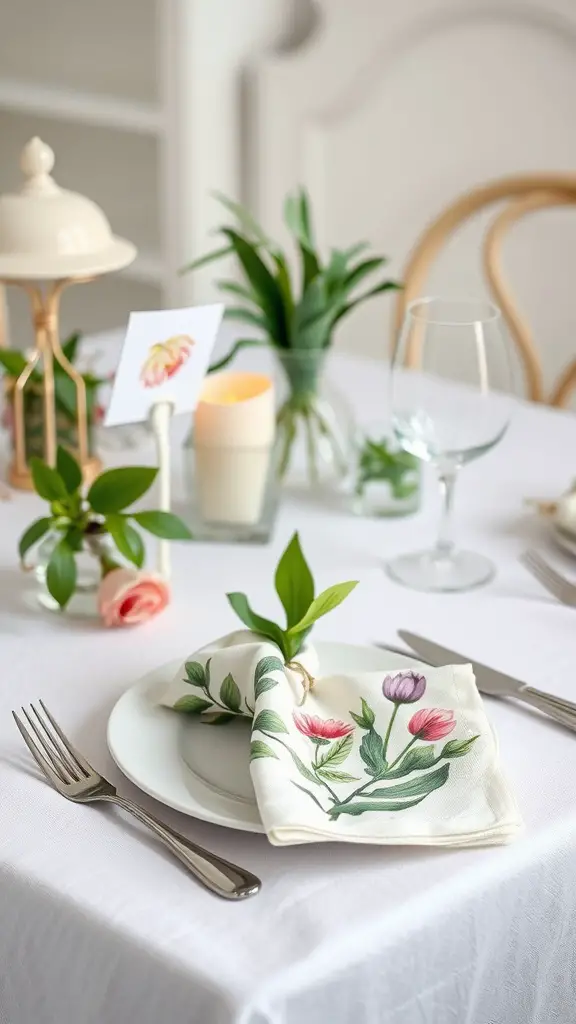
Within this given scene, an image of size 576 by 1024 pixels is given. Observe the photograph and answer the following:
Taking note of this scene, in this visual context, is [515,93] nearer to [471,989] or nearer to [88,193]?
[88,193]

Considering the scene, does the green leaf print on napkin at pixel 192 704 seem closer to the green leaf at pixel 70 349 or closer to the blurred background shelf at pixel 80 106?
the green leaf at pixel 70 349

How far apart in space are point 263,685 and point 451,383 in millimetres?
352

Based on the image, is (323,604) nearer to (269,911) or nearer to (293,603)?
(293,603)

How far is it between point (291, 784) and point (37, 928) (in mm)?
160

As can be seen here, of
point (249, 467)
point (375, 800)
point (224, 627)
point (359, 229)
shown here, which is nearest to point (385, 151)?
point (359, 229)

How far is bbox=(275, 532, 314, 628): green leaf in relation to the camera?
2.88 ft

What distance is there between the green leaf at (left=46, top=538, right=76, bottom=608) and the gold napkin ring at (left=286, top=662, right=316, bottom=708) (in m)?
0.22

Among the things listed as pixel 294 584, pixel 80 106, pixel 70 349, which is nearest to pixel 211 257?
pixel 70 349

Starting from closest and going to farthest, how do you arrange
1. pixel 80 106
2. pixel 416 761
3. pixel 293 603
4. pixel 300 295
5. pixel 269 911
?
pixel 269 911
pixel 416 761
pixel 293 603
pixel 300 295
pixel 80 106

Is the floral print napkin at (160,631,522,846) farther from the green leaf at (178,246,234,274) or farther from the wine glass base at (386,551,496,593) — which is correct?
the green leaf at (178,246,234,274)

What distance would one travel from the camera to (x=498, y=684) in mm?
906

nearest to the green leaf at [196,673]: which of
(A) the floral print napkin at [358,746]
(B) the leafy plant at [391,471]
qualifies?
(A) the floral print napkin at [358,746]

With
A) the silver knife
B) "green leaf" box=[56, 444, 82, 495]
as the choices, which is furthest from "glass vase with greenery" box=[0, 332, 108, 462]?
the silver knife

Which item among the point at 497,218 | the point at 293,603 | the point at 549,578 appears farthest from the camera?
the point at 497,218
